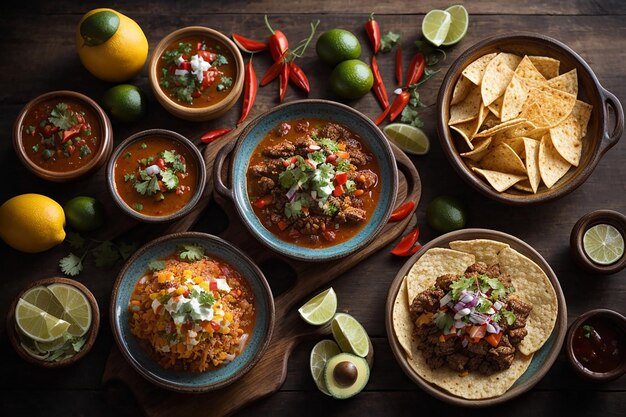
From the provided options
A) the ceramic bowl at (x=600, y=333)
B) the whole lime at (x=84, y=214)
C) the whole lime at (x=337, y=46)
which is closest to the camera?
the ceramic bowl at (x=600, y=333)

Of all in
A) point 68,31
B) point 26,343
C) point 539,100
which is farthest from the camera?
point 68,31

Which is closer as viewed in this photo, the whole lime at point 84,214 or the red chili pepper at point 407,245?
the whole lime at point 84,214

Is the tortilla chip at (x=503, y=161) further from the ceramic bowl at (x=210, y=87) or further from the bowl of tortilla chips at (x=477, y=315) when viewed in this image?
the ceramic bowl at (x=210, y=87)

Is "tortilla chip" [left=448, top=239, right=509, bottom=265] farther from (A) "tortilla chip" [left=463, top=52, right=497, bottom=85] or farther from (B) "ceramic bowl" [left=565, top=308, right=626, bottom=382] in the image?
(A) "tortilla chip" [left=463, top=52, right=497, bottom=85]

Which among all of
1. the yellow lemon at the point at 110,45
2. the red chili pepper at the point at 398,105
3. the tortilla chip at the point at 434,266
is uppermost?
the yellow lemon at the point at 110,45

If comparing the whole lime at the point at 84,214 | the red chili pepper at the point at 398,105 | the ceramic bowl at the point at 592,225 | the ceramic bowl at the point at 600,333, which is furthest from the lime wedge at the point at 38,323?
the ceramic bowl at the point at 592,225

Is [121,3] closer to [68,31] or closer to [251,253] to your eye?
[68,31]

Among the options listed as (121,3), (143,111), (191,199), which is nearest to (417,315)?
(191,199)
